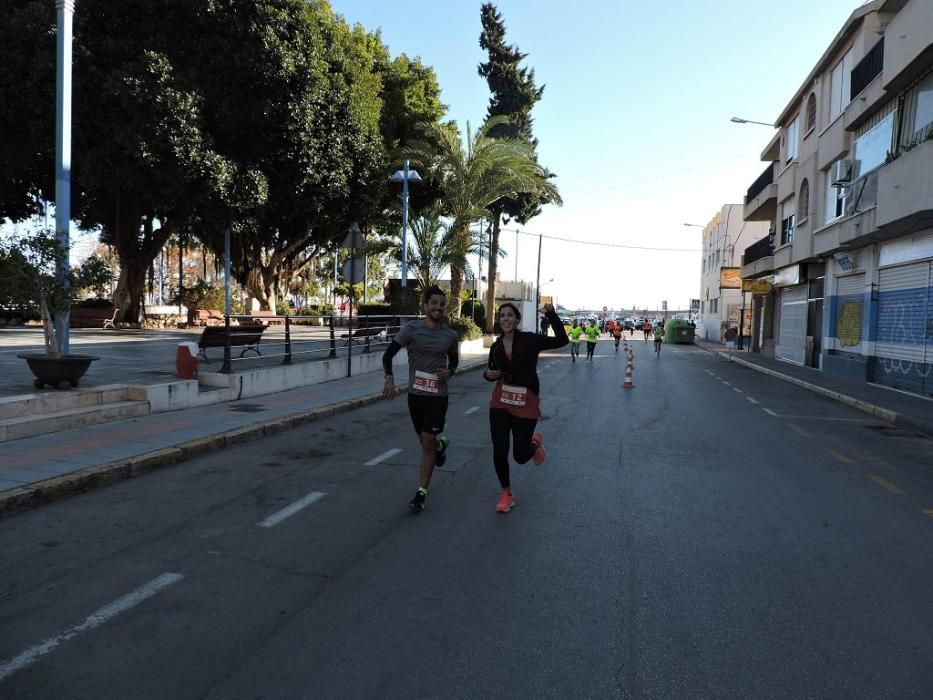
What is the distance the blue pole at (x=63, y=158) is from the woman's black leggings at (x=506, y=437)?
6.76 meters

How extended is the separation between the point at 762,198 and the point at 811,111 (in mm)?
5482

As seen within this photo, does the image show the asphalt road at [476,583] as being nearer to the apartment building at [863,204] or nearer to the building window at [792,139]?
the apartment building at [863,204]

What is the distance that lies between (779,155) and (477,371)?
60.7 feet

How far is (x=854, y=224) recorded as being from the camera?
18219mm

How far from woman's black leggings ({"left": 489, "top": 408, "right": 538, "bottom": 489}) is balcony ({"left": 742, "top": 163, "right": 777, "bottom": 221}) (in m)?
27.1

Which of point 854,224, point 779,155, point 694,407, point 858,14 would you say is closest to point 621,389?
point 694,407

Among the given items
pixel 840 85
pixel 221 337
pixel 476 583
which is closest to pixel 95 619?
pixel 476 583

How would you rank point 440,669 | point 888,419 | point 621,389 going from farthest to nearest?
1. point 621,389
2. point 888,419
3. point 440,669

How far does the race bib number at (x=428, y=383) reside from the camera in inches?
219

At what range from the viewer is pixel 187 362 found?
1076 cm

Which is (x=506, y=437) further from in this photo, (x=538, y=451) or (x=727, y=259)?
(x=727, y=259)

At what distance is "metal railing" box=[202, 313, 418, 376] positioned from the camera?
41.2ft

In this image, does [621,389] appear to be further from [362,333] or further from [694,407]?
[362,333]

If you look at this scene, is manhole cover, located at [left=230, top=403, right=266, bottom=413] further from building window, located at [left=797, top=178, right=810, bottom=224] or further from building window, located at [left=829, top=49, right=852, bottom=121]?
building window, located at [left=797, top=178, right=810, bottom=224]
